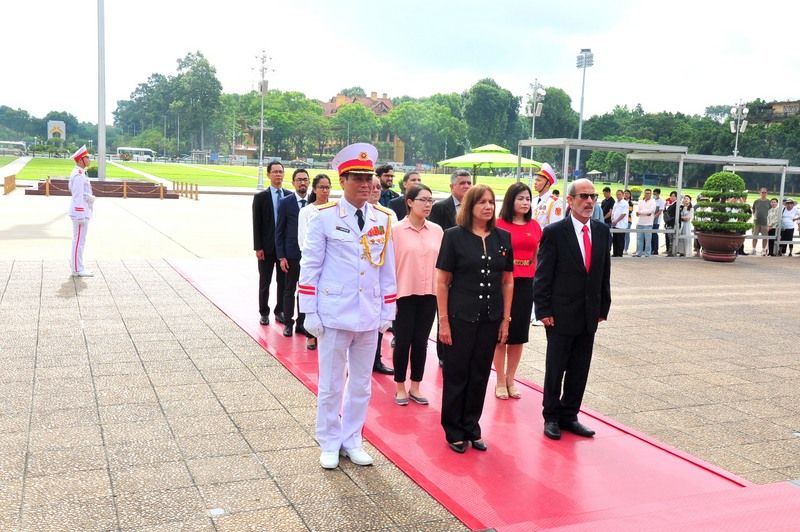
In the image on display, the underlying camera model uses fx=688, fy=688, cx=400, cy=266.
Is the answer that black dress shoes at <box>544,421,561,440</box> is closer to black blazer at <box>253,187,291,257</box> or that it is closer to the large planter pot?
black blazer at <box>253,187,291,257</box>

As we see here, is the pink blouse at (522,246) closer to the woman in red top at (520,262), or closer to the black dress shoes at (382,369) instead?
the woman in red top at (520,262)

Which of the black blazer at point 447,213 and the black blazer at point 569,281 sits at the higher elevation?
the black blazer at point 447,213

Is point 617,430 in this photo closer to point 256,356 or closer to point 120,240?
point 256,356

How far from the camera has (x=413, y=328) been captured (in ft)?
17.7

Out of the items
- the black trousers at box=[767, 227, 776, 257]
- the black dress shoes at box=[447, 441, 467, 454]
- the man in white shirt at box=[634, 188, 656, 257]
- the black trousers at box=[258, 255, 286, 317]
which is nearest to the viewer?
the black dress shoes at box=[447, 441, 467, 454]

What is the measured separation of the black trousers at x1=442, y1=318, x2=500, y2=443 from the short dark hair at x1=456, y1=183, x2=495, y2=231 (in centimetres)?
63

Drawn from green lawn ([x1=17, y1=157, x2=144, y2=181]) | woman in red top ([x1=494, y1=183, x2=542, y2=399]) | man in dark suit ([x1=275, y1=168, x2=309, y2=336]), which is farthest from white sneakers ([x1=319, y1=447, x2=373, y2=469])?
green lawn ([x1=17, y1=157, x2=144, y2=181])

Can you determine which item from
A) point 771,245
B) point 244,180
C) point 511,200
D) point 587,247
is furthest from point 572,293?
point 244,180

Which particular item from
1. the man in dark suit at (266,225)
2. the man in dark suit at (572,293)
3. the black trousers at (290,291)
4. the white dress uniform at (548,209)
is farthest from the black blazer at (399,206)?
the man in dark suit at (572,293)

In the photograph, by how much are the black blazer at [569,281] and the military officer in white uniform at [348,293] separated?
118cm

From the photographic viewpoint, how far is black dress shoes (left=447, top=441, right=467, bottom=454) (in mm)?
4461

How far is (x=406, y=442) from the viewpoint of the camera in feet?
15.1

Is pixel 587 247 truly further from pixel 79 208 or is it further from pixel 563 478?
pixel 79 208

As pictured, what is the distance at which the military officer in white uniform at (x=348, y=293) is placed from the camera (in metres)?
4.06
